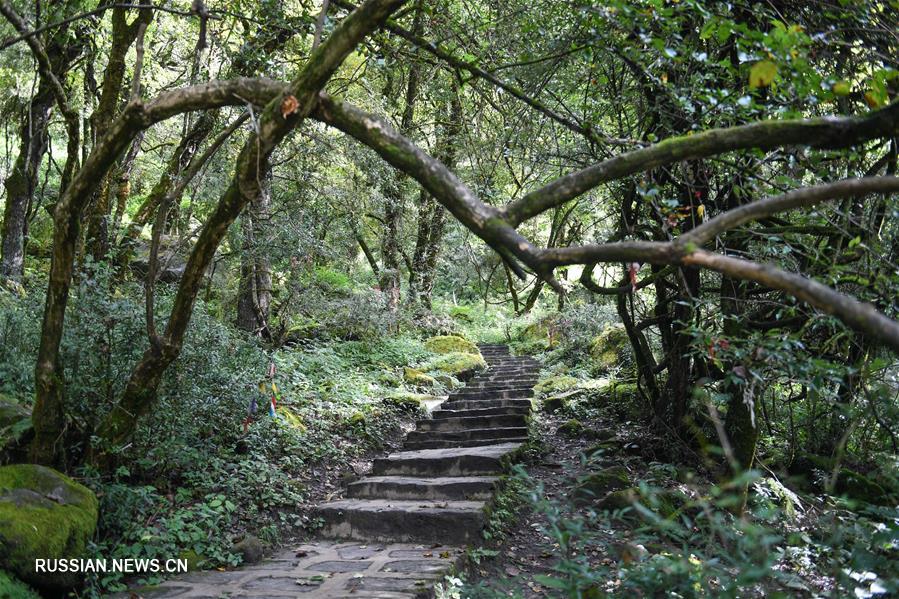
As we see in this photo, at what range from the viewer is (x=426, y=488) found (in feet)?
19.4

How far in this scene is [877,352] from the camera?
16.5 feet

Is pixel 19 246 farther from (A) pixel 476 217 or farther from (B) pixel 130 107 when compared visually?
(A) pixel 476 217

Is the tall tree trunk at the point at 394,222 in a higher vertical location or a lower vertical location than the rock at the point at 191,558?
higher

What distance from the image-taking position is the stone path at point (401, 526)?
3.98m

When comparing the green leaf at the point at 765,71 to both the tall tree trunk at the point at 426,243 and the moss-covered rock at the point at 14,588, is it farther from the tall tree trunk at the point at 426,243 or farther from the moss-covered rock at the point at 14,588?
the tall tree trunk at the point at 426,243

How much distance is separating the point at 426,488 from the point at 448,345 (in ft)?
26.5

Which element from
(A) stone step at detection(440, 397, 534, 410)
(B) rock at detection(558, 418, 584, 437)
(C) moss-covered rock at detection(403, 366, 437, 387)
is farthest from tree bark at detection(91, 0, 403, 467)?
(C) moss-covered rock at detection(403, 366, 437, 387)

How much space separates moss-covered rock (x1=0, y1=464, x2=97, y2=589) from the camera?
338 cm

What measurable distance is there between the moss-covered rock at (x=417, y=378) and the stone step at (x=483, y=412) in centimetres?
165

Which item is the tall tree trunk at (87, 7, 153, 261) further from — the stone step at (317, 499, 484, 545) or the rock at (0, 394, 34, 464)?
Answer: the stone step at (317, 499, 484, 545)

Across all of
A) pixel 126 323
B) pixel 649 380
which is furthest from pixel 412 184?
pixel 126 323

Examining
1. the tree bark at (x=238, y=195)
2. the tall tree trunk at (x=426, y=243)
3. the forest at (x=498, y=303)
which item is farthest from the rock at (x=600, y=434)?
the tall tree trunk at (x=426, y=243)

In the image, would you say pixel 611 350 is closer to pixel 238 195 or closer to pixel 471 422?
pixel 471 422

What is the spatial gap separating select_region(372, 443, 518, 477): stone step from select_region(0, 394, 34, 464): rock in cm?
344
